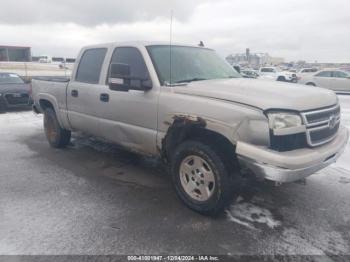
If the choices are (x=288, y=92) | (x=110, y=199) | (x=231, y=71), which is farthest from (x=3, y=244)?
(x=231, y=71)

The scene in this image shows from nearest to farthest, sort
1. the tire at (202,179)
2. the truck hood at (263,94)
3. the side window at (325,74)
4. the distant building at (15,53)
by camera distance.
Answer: the truck hood at (263,94)
the tire at (202,179)
the side window at (325,74)
the distant building at (15,53)

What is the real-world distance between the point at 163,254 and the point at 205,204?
0.81 metres

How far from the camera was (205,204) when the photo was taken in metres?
3.40

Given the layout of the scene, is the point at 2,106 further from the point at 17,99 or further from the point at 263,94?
the point at 263,94

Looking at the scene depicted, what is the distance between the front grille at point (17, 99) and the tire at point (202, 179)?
894 cm

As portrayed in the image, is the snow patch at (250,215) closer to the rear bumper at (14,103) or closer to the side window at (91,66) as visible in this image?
the side window at (91,66)

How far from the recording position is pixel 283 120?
9.50ft

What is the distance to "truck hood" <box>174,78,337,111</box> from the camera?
2963 mm

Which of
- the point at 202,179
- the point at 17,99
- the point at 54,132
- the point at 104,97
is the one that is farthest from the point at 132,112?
the point at 17,99

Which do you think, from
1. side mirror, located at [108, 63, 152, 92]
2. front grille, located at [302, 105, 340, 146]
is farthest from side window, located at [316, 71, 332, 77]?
side mirror, located at [108, 63, 152, 92]

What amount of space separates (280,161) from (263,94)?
28.7 inches

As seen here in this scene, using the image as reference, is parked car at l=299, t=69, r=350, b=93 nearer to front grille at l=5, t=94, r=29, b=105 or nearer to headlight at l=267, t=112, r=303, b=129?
front grille at l=5, t=94, r=29, b=105

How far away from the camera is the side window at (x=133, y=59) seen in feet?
13.3

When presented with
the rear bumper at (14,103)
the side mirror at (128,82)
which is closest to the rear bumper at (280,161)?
the side mirror at (128,82)
